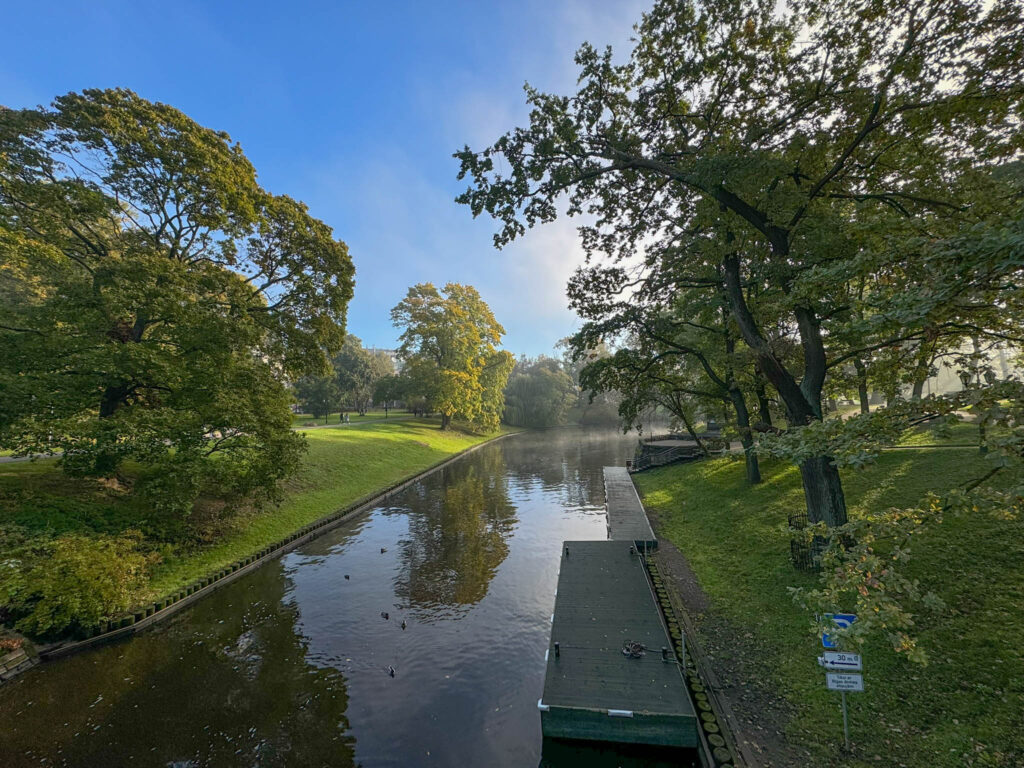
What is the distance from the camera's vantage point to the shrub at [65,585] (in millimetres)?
10531

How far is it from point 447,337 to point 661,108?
4418cm

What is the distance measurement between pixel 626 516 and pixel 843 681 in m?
14.2

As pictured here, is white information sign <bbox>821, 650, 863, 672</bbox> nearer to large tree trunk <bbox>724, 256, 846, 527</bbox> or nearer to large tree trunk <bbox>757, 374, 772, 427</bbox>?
large tree trunk <bbox>724, 256, 846, 527</bbox>

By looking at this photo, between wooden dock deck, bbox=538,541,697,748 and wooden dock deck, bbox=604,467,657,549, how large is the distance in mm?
4455

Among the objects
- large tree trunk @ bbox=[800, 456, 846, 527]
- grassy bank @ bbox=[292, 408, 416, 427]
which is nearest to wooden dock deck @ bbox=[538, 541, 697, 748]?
large tree trunk @ bbox=[800, 456, 846, 527]

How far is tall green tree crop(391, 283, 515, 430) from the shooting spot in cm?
5200

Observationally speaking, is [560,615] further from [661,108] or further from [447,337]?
[447,337]

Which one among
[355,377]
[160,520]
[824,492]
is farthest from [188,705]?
[355,377]

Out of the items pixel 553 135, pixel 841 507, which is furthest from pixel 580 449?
pixel 553 135

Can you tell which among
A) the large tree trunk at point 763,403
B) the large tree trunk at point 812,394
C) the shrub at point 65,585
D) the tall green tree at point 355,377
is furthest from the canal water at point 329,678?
the tall green tree at point 355,377

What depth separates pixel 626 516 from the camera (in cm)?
2069

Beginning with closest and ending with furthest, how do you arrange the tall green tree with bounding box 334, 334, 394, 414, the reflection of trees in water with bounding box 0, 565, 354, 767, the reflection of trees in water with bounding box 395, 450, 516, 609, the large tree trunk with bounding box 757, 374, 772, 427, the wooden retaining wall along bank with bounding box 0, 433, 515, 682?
the reflection of trees in water with bounding box 0, 565, 354, 767
the wooden retaining wall along bank with bounding box 0, 433, 515, 682
the reflection of trees in water with bounding box 395, 450, 516, 609
the large tree trunk with bounding box 757, 374, 772, 427
the tall green tree with bounding box 334, 334, 394, 414

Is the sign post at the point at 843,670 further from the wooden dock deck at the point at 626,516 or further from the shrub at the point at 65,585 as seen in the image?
the shrub at the point at 65,585

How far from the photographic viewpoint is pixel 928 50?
27.7 ft
